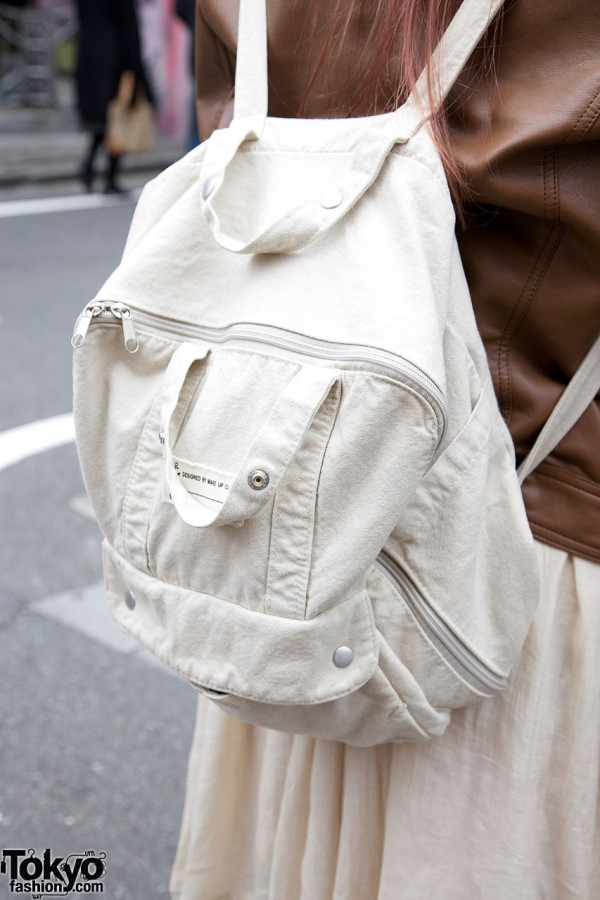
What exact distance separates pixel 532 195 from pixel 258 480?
363 mm

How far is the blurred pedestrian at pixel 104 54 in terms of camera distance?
7602 mm

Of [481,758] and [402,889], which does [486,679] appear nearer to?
[481,758]

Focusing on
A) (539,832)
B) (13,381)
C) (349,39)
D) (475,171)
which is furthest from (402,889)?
(13,381)

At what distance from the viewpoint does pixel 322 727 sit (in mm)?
1004

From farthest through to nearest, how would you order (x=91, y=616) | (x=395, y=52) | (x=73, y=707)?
(x=91, y=616), (x=73, y=707), (x=395, y=52)

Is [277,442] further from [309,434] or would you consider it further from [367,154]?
[367,154]

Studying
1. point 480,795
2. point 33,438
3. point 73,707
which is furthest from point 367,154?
point 33,438

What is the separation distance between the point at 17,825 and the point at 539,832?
1.34 metres

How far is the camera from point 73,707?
2.44 metres

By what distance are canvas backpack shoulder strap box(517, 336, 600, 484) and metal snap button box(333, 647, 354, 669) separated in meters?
0.28

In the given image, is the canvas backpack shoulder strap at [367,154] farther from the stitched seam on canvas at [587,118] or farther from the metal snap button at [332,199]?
the stitched seam on canvas at [587,118]

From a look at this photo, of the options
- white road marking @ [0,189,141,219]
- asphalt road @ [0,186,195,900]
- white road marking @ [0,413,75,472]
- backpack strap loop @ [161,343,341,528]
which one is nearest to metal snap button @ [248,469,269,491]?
backpack strap loop @ [161,343,341,528]

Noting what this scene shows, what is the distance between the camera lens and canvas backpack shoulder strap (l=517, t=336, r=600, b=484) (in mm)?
986

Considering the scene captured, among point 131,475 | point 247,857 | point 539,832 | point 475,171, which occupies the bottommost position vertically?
point 247,857
